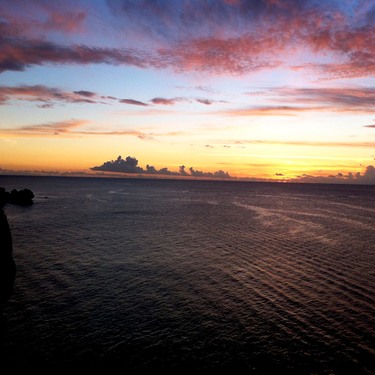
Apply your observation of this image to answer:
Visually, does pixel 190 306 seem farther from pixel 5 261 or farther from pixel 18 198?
pixel 18 198

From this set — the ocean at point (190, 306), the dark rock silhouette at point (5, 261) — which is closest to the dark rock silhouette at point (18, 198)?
the ocean at point (190, 306)

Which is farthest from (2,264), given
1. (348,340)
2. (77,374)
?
(348,340)

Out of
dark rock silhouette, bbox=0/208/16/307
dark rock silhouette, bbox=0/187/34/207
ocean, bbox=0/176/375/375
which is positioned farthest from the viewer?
dark rock silhouette, bbox=0/187/34/207

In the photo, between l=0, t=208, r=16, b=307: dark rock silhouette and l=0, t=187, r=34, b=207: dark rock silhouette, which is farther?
l=0, t=187, r=34, b=207: dark rock silhouette

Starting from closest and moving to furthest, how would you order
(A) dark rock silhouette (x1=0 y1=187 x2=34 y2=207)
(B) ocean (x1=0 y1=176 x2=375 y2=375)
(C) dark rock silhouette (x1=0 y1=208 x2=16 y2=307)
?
(B) ocean (x1=0 y1=176 x2=375 y2=375)
(C) dark rock silhouette (x1=0 y1=208 x2=16 y2=307)
(A) dark rock silhouette (x1=0 y1=187 x2=34 y2=207)

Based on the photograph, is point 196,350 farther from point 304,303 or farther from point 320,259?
point 320,259

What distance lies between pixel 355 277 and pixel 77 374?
1448 inches

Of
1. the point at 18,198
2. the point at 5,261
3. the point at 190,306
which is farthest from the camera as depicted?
the point at 18,198

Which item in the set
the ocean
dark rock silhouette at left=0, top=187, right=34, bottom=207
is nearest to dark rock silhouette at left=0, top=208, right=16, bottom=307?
the ocean

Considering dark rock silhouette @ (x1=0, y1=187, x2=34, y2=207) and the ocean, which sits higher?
dark rock silhouette @ (x1=0, y1=187, x2=34, y2=207)

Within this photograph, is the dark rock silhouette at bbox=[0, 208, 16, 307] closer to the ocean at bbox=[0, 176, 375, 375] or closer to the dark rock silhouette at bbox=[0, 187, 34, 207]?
the ocean at bbox=[0, 176, 375, 375]

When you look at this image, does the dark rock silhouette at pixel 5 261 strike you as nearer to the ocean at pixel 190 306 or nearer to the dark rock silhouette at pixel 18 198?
the ocean at pixel 190 306

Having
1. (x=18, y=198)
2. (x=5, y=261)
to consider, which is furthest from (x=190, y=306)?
(x=18, y=198)

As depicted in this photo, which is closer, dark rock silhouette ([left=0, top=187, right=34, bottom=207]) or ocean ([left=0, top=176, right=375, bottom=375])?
ocean ([left=0, top=176, right=375, bottom=375])
